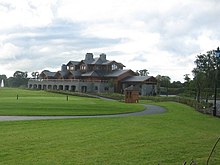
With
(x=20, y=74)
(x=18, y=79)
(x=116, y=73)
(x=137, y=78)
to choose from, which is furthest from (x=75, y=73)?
(x=20, y=74)

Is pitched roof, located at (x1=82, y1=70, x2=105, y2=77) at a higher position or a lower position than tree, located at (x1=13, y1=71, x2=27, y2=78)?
lower

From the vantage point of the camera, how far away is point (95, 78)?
305 feet

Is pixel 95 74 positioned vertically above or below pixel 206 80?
above

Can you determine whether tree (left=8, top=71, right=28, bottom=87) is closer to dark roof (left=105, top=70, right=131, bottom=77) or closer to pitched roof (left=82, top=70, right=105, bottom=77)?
pitched roof (left=82, top=70, right=105, bottom=77)

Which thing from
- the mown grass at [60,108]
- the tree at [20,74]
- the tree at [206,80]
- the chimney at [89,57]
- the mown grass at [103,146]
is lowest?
the mown grass at [103,146]

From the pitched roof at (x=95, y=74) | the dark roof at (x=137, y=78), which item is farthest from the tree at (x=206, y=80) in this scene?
the pitched roof at (x=95, y=74)

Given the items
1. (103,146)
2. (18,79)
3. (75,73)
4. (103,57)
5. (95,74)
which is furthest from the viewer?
(18,79)

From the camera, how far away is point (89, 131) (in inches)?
668

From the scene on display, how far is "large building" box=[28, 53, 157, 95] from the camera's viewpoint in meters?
86.8

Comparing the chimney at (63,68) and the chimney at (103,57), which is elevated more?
the chimney at (103,57)

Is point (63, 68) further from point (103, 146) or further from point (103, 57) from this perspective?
point (103, 146)

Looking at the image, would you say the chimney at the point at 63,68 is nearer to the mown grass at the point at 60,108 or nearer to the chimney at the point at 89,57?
the chimney at the point at 89,57

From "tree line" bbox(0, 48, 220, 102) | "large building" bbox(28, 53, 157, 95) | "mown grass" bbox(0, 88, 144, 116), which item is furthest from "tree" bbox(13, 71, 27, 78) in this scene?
"mown grass" bbox(0, 88, 144, 116)

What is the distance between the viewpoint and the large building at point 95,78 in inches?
3415
